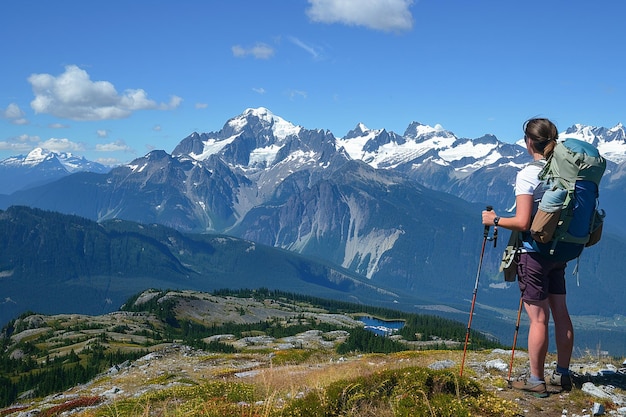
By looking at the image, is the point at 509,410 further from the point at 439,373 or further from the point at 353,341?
the point at 353,341

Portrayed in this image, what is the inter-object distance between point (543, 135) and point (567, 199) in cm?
190

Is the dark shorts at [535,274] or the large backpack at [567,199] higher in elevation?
the large backpack at [567,199]

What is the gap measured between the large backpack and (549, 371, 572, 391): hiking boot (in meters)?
3.16

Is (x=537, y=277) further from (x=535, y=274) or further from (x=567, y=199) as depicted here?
(x=567, y=199)

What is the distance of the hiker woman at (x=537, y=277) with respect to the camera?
38.7 feet

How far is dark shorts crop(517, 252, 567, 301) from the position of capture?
12019 mm

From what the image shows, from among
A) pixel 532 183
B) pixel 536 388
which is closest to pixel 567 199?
pixel 532 183

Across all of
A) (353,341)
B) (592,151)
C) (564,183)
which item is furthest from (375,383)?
(353,341)

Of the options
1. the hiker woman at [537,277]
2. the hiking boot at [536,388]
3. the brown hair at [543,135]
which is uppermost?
the brown hair at [543,135]

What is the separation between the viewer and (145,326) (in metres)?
187

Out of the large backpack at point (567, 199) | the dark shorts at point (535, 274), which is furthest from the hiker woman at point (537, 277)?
the large backpack at point (567, 199)

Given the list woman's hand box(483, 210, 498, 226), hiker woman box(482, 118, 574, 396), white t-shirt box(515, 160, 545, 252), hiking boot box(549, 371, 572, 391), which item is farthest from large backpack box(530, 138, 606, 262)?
hiking boot box(549, 371, 572, 391)

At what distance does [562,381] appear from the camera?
1243 cm

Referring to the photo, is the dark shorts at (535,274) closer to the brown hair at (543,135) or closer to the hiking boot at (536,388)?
the hiking boot at (536,388)
